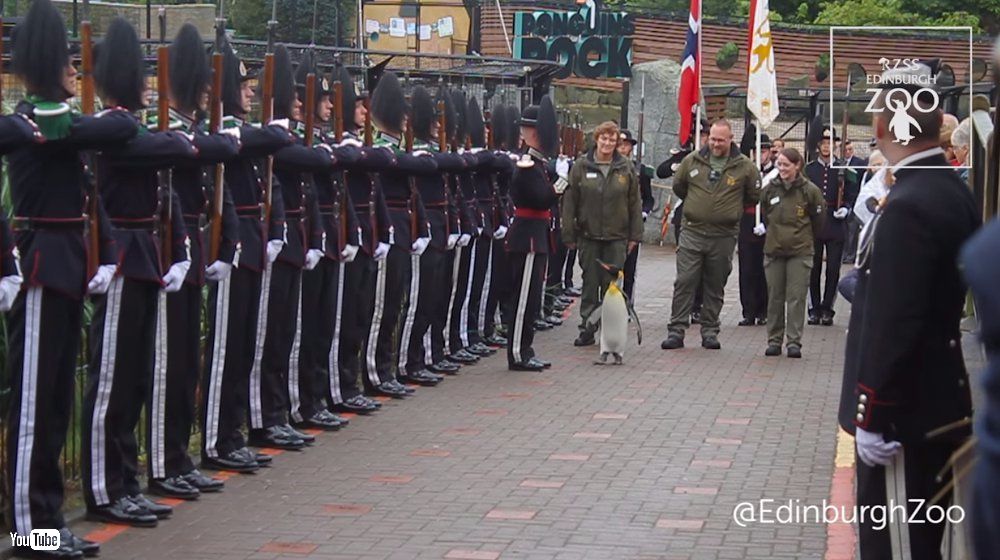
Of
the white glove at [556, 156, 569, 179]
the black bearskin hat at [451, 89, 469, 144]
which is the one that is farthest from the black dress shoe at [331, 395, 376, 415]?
the white glove at [556, 156, 569, 179]

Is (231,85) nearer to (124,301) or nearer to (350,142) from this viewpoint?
(124,301)

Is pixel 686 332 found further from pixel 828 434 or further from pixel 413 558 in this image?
pixel 413 558

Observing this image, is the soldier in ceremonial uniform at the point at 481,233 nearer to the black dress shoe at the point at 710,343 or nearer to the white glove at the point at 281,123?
the black dress shoe at the point at 710,343

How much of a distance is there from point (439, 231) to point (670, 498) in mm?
4829

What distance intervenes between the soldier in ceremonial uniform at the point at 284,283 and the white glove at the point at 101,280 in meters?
2.25

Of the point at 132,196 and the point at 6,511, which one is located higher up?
the point at 132,196

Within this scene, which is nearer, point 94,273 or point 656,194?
point 94,273

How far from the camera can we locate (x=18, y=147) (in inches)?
271

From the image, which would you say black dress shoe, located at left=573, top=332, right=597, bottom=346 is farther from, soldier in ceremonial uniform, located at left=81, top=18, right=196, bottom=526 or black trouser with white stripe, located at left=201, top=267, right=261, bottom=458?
soldier in ceremonial uniform, located at left=81, top=18, right=196, bottom=526

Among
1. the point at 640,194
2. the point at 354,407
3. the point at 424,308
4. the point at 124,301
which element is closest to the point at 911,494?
the point at 124,301

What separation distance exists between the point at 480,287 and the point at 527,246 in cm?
134

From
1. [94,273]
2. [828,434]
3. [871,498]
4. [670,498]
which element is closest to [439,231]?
[828,434]

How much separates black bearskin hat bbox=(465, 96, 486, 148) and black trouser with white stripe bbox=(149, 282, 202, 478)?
6.31 meters

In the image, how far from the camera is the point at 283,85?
10.0 meters
